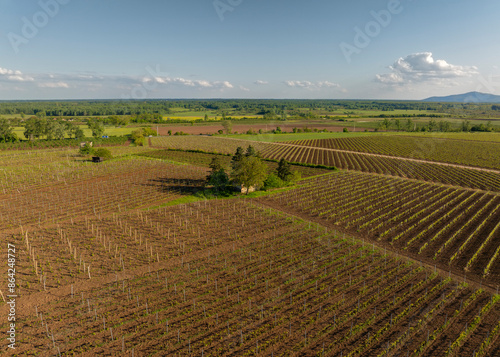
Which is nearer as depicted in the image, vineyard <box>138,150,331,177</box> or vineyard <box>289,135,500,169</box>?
vineyard <box>138,150,331,177</box>

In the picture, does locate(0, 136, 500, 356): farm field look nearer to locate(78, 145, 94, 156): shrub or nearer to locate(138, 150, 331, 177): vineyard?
locate(138, 150, 331, 177): vineyard

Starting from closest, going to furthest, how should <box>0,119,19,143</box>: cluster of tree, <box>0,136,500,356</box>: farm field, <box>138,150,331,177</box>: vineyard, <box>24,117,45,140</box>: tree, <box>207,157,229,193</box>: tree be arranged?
<box>0,136,500,356</box>: farm field
<box>207,157,229,193</box>: tree
<box>138,150,331,177</box>: vineyard
<box>0,119,19,143</box>: cluster of tree
<box>24,117,45,140</box>: tree

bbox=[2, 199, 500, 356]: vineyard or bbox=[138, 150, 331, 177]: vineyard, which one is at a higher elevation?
bbox=[138, 150, 331, 177]: vineyard

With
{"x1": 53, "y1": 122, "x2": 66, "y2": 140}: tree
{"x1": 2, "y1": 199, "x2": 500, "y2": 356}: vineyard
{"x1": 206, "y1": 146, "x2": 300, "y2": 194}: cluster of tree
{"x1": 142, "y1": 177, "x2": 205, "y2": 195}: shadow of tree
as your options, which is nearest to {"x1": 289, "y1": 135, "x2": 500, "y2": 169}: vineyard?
{"x1": 206, "y1": 146, "x2": 300, "y2": 194}: cluster of tree

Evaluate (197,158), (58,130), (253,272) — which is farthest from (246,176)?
(58,130)

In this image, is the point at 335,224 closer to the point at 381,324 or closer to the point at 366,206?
the point at 366,206

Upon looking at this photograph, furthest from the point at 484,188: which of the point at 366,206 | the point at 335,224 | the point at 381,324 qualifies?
the point at 381,324
